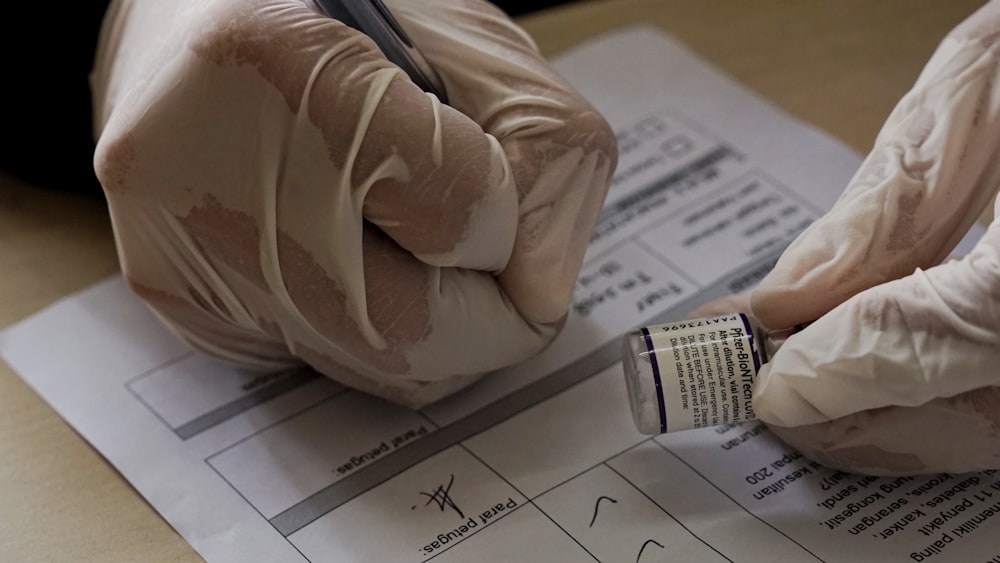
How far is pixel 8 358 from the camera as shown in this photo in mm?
666

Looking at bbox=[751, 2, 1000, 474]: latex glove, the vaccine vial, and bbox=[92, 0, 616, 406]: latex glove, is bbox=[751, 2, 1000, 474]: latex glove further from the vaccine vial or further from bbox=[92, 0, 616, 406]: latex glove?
bbox=[92, 0, 616, 406]: latex glove

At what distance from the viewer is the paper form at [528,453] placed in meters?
0.55

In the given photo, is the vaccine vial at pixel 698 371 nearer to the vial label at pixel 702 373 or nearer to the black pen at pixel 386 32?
the vial label at pixel 702 373

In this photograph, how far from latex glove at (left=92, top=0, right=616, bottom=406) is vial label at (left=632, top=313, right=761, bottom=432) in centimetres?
7

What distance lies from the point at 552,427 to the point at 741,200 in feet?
0.79

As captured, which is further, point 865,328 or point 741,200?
point 741,200

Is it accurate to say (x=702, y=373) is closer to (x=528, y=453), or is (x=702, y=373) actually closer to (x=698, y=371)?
(x=698, y=371)

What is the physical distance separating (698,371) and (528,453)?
110mm

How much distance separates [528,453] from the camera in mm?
594

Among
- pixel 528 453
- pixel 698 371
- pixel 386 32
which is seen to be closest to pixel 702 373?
pixel 698 371

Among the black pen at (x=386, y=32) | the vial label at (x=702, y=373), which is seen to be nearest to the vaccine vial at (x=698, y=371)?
the vial label at (x=702, y=373)

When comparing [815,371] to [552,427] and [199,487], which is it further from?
[199,487]

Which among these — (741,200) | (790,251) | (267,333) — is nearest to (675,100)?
(741,200)

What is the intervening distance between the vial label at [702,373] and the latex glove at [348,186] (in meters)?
0.07
